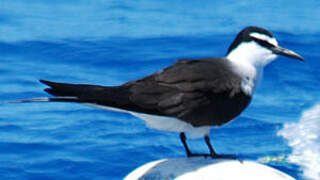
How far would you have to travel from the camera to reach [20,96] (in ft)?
34.4

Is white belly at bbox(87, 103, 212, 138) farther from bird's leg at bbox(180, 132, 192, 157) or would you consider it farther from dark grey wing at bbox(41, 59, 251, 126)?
bird's leg at bbox(180, 132, 192, 157)

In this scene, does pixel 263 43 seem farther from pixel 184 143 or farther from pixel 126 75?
pixel 126 75

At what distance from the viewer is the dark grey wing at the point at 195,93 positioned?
6.09 metres

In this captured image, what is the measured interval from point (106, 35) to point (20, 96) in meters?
2.77

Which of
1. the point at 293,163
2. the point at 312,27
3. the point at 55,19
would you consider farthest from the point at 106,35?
the point at 293,163

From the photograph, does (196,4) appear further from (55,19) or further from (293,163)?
(293,163)

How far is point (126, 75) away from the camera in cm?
1134

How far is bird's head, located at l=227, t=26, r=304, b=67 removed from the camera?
20.7 feet

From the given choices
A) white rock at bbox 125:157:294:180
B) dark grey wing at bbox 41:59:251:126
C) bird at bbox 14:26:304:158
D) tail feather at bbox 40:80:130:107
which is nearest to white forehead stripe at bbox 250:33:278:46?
bird at bbox 14:26:304:158

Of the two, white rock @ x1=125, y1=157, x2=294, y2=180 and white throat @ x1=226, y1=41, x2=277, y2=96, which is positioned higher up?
white throat @ x1=226, y1=41, x2=277, y2=96

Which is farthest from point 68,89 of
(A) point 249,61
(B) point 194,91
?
(A) point 249,61

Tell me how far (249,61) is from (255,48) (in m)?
0.11

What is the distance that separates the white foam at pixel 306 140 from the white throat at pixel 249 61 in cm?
271

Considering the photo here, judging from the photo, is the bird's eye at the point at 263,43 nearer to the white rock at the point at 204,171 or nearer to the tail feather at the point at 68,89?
the white rock at the point at 204,171
